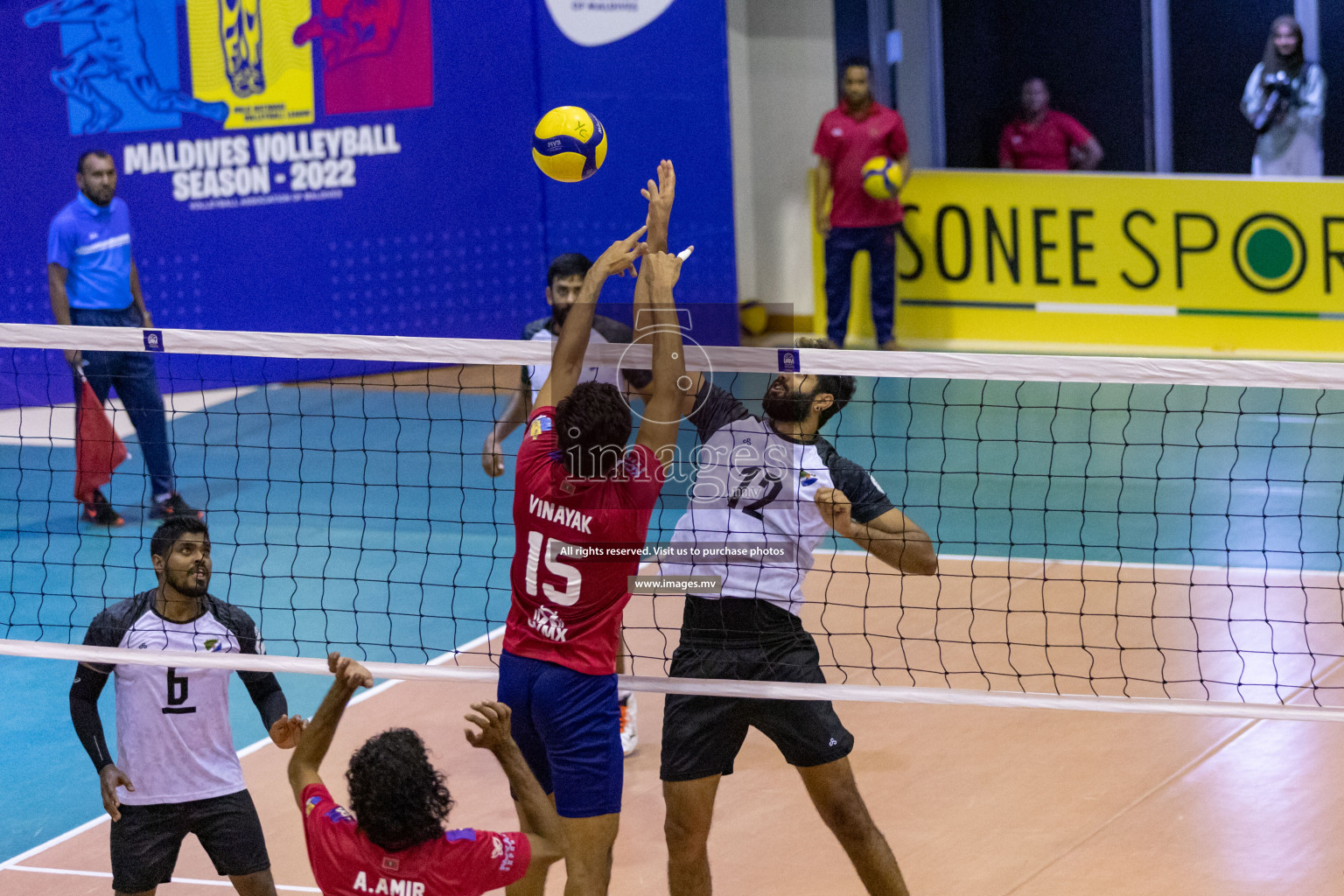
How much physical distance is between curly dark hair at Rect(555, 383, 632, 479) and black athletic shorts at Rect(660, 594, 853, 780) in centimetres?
85

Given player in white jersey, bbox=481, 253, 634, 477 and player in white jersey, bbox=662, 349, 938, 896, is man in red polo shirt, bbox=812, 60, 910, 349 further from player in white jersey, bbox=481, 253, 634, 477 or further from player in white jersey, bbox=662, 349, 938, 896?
player in white jersey, bbox=662, 349, 938, 896

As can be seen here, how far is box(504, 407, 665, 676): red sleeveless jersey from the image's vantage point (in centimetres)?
451

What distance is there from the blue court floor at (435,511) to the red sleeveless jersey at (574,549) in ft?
7.57

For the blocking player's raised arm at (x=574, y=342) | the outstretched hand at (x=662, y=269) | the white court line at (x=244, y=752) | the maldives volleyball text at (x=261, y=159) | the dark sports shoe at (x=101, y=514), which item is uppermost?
the maldives volleyball text at (x=261, y=159)

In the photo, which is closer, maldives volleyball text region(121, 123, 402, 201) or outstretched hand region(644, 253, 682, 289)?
outstretched hand region(644, 253, 682, 289)

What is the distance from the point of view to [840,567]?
9.30 m

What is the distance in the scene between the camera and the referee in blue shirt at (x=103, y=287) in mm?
10086

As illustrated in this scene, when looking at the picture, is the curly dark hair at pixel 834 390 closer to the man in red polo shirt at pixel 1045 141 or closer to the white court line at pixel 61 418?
the white court line at pixel 61 418

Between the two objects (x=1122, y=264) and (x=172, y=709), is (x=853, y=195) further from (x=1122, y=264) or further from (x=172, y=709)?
(x=172, y=709)

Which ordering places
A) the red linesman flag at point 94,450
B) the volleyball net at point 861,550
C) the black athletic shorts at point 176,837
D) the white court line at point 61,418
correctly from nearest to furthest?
the black athletic shorts at point 176,837 < the volleyball net at point 861,550 < the red linesman flag at point 94,450 < the white court line at point 61,418

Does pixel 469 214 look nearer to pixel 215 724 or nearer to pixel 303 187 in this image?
pixel 303 187

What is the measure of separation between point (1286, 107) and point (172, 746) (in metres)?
12.5

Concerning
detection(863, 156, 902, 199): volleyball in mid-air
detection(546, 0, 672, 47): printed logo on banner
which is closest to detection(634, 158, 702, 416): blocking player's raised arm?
detection(863, 156, 902, 199): volleyball in mid-air

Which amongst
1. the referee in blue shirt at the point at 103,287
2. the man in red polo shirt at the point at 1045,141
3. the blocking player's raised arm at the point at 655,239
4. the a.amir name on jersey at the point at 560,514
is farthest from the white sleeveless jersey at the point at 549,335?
the man in red polo shirt at the point at 1045,141
